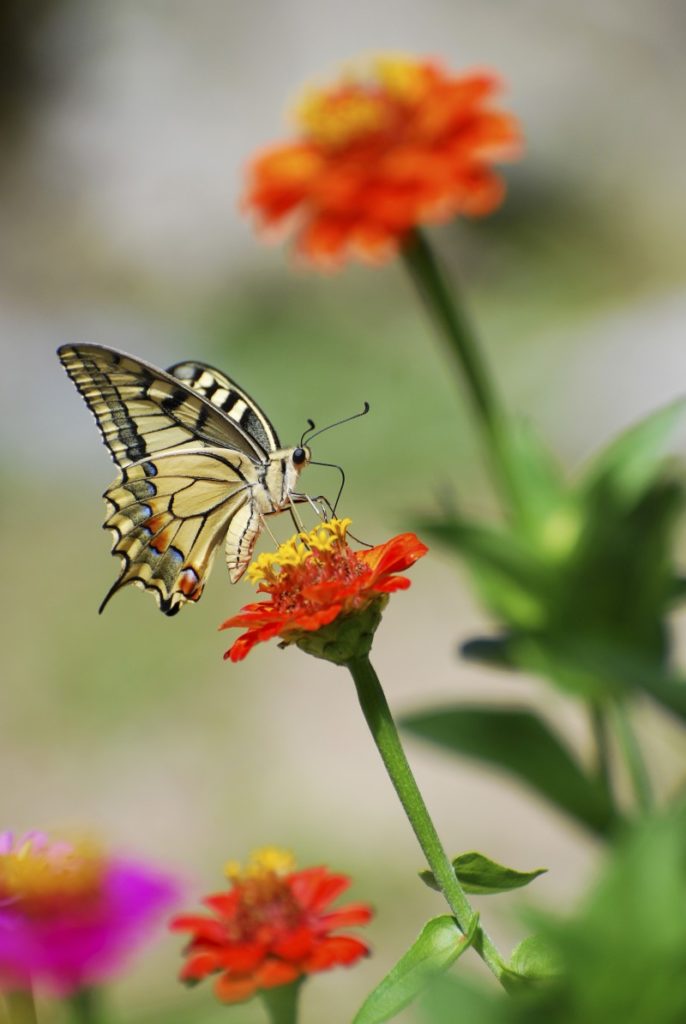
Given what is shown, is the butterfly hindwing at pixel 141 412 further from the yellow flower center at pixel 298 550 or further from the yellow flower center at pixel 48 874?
the yellow flower center at pixel 48 874

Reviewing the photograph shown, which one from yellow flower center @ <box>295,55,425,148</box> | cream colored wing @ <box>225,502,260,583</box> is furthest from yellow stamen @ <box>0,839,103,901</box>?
yellow flower center @ <box>295,55,425,148</box>

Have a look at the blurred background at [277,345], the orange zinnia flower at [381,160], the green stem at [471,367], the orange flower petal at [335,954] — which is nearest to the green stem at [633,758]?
the green stem at [471,367]

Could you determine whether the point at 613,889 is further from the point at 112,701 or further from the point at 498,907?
the point at 112,701

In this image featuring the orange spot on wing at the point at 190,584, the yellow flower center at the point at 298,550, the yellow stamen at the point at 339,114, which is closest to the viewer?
the yellow flower center at the point at 298,550

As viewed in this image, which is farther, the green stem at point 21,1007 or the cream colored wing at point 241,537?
the cream colored wing at point 241,537

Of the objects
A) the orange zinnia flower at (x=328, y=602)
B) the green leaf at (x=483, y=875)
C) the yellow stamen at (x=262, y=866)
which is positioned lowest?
the green leaf at (x=483, y=875)

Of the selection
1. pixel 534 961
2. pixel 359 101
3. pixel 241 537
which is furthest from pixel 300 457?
pixel 359 101

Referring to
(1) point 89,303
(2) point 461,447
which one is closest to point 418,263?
(2) point 461,447
